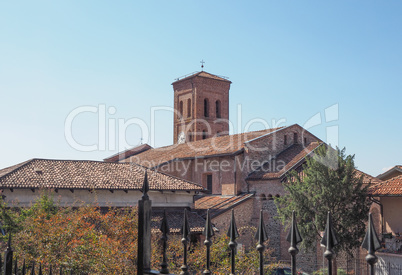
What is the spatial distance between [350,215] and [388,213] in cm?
280

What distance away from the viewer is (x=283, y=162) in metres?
24.9

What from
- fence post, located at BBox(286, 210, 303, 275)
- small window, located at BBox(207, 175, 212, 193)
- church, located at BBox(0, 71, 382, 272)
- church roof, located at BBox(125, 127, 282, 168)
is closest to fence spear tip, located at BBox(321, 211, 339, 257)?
fence post, located at BBox(286, 210, 303, 275)

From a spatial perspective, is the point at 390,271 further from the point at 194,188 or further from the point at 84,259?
the point at 84,259

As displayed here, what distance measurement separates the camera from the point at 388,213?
19344 millimetres

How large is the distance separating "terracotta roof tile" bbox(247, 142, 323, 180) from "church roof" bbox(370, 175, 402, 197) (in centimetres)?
478

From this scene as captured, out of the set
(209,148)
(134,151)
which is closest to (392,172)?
(209,148)

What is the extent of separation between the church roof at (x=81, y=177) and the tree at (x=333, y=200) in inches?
218

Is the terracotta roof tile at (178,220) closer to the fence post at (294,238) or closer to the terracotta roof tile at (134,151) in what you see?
the fence post at (294,238)

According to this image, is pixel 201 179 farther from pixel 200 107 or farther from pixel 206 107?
pixel 206 107

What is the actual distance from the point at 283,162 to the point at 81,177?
41.2ft

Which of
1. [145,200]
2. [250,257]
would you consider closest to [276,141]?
[250,257]

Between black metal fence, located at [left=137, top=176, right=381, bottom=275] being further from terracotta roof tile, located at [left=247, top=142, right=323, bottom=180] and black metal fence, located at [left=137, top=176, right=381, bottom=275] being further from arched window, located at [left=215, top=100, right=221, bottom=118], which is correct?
arched window, located at [left=215, top=100, right=221, bottom=118]

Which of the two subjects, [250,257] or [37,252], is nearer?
[37,252]

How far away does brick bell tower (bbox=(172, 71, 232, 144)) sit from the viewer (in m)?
41.7
